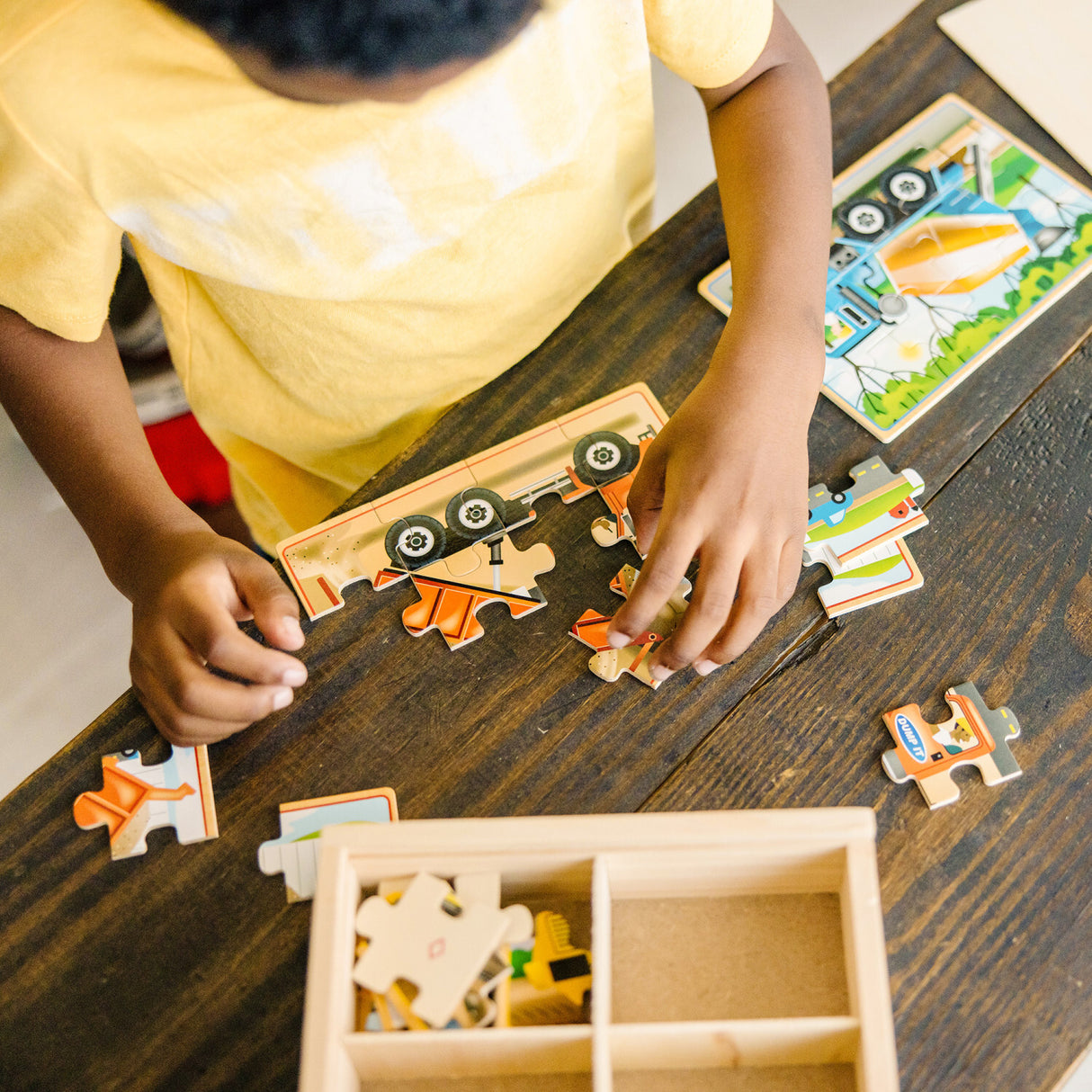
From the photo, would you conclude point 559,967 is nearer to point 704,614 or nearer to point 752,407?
point 704,614

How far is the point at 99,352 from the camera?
0.74m

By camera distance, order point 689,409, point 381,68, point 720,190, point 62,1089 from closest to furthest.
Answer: point 381,68, point 62,1089, point 689,409, point 720,190

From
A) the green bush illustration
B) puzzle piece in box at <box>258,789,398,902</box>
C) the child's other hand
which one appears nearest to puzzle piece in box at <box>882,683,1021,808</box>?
the child's other hand

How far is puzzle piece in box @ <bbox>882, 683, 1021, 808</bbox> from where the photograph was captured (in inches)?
24.3

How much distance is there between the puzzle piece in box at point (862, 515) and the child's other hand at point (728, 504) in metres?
0.03

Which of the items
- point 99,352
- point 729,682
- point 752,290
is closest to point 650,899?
point 729,682

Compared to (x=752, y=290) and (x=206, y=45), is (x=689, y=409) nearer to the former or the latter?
(x=752, y=290)

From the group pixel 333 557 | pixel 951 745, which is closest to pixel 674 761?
pixel 951 745

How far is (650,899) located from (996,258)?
24.8 inches

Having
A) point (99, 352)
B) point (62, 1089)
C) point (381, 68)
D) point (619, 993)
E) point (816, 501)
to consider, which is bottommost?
point (62, 1089)

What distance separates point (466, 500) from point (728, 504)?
206 mm

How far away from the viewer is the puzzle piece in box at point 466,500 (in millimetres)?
703

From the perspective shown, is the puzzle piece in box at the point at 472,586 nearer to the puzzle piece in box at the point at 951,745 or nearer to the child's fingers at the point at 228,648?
the child's fingers at the point at 228,648

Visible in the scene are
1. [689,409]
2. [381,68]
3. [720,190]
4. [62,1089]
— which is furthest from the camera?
[720,190]
